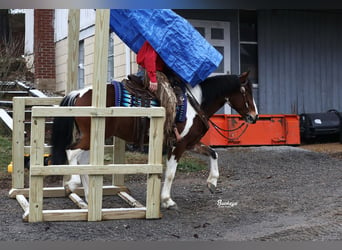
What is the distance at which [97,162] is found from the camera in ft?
18.7

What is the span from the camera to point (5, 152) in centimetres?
1005

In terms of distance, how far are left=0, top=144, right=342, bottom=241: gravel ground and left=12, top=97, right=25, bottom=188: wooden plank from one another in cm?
36

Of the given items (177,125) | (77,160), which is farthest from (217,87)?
(77,160)

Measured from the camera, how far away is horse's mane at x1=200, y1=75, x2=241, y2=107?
695 centimetres

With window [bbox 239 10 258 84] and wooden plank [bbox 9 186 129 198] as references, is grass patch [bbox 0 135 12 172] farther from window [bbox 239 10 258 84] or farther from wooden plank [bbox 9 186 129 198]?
window [bbox 239 10 258 84]

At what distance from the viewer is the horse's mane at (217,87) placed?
6.95 m

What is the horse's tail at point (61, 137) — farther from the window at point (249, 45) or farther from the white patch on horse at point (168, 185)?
the window at point (249, 45)

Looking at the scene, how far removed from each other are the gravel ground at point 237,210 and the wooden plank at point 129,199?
0.35ft

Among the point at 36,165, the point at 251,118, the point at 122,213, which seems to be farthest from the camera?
the point at 251,118

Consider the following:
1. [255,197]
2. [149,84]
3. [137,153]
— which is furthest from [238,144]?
[149,84]

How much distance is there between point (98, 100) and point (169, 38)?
134 centimetres

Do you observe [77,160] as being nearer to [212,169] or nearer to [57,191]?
[57,191]

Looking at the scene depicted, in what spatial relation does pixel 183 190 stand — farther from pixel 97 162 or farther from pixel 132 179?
pixel 97 162

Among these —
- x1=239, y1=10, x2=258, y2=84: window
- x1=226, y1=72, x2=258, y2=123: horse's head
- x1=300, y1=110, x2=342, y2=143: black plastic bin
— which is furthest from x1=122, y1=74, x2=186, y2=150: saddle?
x1=239, y1=10, x2=258, y2=84: window
